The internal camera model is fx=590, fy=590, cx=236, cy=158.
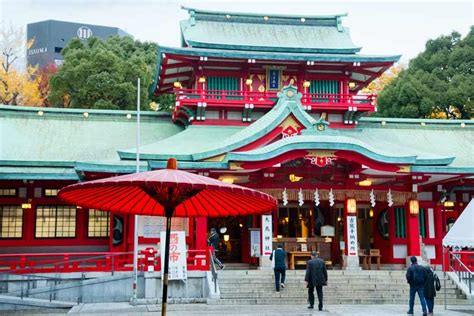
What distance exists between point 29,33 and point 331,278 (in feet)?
218

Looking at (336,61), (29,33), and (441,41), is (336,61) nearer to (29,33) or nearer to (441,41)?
(441,41)

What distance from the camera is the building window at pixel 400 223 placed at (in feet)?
85.5

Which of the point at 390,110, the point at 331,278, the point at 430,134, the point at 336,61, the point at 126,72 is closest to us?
the point at 331,278

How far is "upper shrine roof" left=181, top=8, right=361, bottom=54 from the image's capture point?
29697 millimetres

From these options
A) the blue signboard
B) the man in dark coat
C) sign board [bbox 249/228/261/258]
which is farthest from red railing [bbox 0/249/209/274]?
the blue signboard

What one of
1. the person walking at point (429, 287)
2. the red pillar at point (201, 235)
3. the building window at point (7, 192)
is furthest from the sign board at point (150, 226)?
the person walking at point (429, 287)

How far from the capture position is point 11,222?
997 inches

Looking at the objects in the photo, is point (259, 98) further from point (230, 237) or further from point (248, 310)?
point (248, 310)

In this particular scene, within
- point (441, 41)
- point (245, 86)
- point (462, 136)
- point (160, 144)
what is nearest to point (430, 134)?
point (462, 136)

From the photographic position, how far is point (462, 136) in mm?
30844

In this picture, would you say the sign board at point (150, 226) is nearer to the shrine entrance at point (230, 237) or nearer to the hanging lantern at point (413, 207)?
the shrine entrance at point (230, 237)

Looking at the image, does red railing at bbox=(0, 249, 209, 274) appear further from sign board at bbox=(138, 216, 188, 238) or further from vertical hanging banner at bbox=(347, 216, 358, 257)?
vertical hanging banner at bbox=(347, 216, 358, 257)

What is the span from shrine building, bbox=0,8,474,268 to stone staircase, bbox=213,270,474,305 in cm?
167

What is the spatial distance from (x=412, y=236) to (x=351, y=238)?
105 inches
